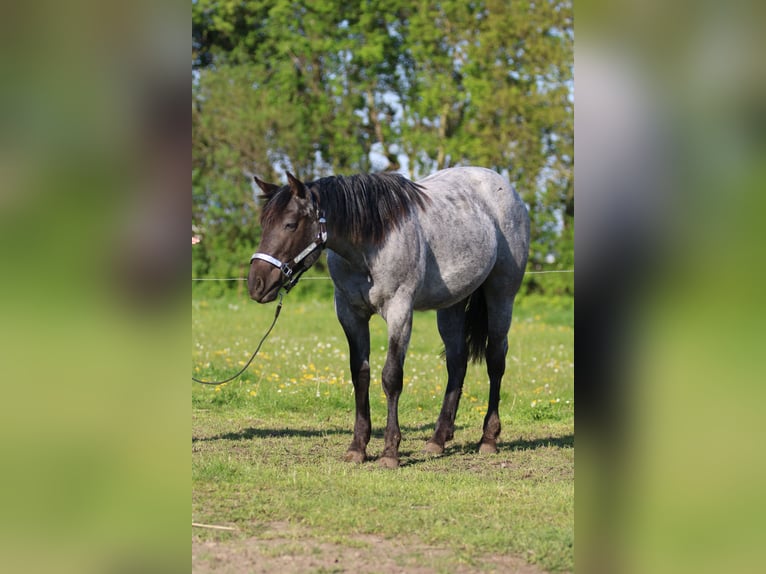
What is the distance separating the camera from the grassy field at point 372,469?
3697mm

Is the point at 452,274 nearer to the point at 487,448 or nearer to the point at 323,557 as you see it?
the point at 487,448

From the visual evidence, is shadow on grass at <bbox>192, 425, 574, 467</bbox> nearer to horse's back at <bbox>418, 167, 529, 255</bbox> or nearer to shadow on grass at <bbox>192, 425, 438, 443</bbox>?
shadow on grass at <bbox>192, 425, 438, 443</bbox>

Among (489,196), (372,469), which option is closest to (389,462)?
(372,469)

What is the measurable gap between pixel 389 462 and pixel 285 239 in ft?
5.22

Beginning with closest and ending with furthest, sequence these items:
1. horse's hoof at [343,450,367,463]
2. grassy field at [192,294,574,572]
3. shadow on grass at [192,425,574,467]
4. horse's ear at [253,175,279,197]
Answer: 1. grassy field at [192,294,574,572]
2. horse's ear at [253,175,279,197]
3. horse's hoof at [343,450,367,463]
4. shadow on grass at [192,425,574,467]

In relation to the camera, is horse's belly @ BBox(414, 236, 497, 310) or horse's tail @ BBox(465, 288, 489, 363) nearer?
horse's belly @ BBox(414, 236, 497, 310)

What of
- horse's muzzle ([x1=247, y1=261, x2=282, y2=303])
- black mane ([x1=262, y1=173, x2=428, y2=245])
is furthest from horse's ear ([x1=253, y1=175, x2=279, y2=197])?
horse's muzzle ([x1=247, y1=261, x2=282, y2=303])

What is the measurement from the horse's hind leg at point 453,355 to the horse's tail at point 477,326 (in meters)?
0.05

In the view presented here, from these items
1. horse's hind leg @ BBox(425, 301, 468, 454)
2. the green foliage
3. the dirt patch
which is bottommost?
the dirt patch

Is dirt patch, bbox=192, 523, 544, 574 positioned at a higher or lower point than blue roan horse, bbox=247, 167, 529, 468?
lower

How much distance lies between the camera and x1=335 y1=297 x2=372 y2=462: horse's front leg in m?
5.69

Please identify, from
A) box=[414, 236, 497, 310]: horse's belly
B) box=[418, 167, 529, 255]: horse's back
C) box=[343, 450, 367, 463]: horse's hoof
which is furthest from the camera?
box=[418, 167, 529, 255]: horse's back

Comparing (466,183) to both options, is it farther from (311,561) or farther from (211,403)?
(311,561)
